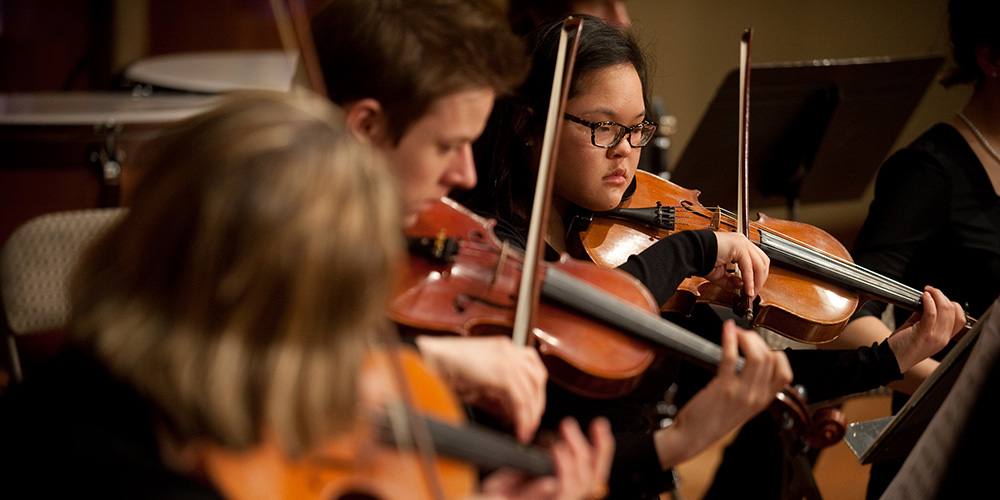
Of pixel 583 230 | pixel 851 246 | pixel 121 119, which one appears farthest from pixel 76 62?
pixel 851 246

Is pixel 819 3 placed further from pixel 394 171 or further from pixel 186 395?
pixel 186 395

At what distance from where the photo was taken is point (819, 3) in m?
3.46

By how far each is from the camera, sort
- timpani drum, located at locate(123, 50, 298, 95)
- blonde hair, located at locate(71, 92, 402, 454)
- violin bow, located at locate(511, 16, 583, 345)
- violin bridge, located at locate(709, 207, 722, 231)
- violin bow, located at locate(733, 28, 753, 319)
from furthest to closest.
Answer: timpani drum, located at locate(123, 50, 298, 95) → violin bridge, located at locate(709, 207, 722, 231) → violin bow, located at locate(733, 28, 753, 319) → violin bow, located at locate(511, 16, 583, 345) → blonde hair, located at locate(71, 92, 402, 454)

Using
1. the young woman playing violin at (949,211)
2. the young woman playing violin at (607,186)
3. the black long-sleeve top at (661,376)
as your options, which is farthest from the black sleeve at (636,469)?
the young woman playing violin at (949,211)

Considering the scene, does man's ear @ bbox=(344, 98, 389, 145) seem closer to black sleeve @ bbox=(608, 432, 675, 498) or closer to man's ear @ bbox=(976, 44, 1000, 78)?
black sleeve @ bbox=(608, 432, 675, 498)

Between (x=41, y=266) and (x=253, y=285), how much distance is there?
0.72m

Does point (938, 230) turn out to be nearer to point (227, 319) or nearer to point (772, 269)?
point (772, 269)

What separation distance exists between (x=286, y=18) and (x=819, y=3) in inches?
125

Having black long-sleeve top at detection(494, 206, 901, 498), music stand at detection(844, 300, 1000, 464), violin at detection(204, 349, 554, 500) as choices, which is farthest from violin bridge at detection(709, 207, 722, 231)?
violin at detection(204, 349, 554, 500)

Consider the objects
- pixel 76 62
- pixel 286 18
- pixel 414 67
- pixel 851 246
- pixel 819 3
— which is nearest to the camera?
pixel 286 18

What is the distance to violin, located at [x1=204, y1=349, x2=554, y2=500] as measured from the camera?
24.8 inches

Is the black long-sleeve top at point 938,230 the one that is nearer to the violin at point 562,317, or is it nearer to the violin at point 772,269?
the violin at point 772,269

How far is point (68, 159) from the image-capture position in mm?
1505

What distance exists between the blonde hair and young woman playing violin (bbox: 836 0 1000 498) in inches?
42.4
